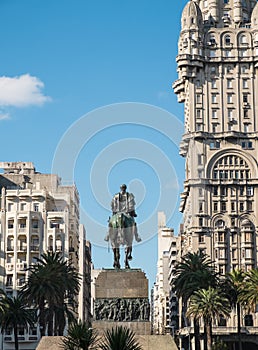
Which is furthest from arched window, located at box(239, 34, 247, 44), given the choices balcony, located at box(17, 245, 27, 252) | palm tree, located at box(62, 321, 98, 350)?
palm tree, located at box(62, 321, 98, 350)

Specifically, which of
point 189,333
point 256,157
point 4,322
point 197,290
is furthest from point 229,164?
point 4,322

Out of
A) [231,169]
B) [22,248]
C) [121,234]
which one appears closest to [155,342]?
[121,234]

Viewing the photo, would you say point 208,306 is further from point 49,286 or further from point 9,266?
point 9,266

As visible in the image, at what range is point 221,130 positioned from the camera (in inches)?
5645

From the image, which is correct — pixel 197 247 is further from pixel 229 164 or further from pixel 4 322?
pixel 4 322

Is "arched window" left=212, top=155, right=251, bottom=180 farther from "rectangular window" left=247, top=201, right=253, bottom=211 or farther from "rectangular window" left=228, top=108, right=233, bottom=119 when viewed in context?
"rectangular window" left=228, top=108, right=233, bottom=119

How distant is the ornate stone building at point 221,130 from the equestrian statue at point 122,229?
81.8 meters

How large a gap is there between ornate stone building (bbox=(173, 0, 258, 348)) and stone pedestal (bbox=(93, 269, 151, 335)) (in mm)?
82887

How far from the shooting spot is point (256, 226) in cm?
13950

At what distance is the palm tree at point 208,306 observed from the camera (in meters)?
102

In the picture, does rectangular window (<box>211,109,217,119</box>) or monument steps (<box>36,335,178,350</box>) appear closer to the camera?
monument steps (<box>36,335,178,350</box>)

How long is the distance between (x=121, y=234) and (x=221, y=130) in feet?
291

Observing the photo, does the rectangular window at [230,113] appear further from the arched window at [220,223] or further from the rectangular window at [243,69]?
the arched window at [220,223]

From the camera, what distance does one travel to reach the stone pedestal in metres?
54.8
